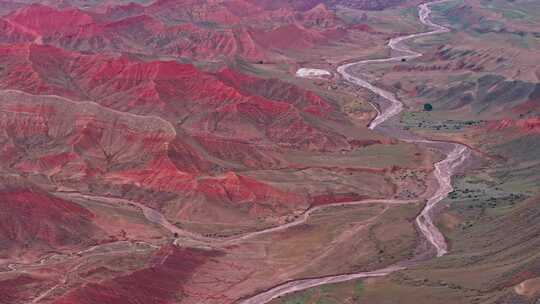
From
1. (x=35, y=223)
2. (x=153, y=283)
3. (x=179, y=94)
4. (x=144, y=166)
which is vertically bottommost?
(x=179, y=94)

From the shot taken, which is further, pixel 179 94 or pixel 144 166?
pixel 179 94

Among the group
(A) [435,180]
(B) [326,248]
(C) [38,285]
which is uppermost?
(C) [38,285]

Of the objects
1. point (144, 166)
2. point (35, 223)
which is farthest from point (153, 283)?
point (144, 166)

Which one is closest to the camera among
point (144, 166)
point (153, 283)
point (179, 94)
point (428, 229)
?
point (153, 283)

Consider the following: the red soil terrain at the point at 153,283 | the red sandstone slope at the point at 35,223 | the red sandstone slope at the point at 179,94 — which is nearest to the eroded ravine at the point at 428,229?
the red soil terrain at the point at 153,283

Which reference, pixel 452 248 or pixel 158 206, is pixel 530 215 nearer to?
pixel 452 248

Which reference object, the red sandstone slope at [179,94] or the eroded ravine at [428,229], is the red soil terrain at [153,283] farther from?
the red sandstone slope at [179,94]

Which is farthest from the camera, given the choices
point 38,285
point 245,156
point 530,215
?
point 245,156

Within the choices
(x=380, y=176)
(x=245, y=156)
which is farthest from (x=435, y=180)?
(x=245, y=156)

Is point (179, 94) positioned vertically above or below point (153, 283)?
below

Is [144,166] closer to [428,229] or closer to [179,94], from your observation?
[179,94]

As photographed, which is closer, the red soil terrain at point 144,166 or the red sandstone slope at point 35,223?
the red soil terrain at point 144,166
